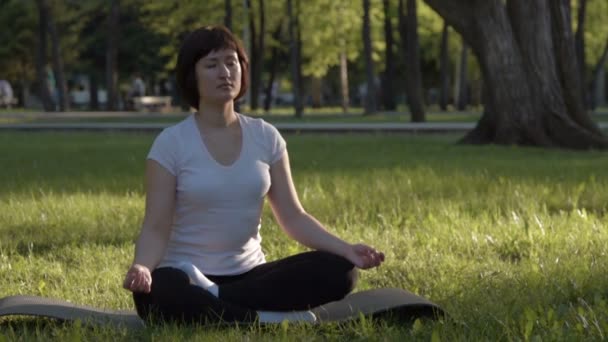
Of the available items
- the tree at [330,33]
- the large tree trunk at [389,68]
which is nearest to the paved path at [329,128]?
the large tree trunk at [389,68]

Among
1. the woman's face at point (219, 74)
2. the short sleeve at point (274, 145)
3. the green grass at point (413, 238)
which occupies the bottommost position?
the green grass at point (413, 238)

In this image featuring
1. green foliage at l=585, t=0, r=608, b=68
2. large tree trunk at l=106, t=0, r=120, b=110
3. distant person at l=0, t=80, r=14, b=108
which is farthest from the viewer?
distant person at l=0, t=80, r=14, b=108

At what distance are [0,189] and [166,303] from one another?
7408mm

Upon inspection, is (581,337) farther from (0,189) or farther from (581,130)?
(581,130)

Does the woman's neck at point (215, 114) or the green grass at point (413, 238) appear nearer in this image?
the green grass at point (413, 238)

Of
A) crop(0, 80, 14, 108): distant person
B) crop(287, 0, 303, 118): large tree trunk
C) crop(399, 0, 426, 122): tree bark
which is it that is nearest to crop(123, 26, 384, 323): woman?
crop(399, 0, 426, 122): tree bark

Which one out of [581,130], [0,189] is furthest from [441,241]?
[581,130]

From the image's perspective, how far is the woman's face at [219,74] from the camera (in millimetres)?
4844

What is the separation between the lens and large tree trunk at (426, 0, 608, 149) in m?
18.2

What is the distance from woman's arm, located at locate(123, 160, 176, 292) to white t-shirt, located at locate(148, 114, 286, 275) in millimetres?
42

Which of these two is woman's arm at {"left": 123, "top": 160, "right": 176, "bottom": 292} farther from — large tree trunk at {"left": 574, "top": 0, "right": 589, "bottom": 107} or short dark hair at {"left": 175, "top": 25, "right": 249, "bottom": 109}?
large tree trunk at {"left": 574, "top": 0, "right": 589, "bottom": 107}

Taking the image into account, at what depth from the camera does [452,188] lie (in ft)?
36.4

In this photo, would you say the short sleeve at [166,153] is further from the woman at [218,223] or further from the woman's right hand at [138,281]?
the woman's right hand at [138,281]

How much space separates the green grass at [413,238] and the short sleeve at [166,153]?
0.64 meters
